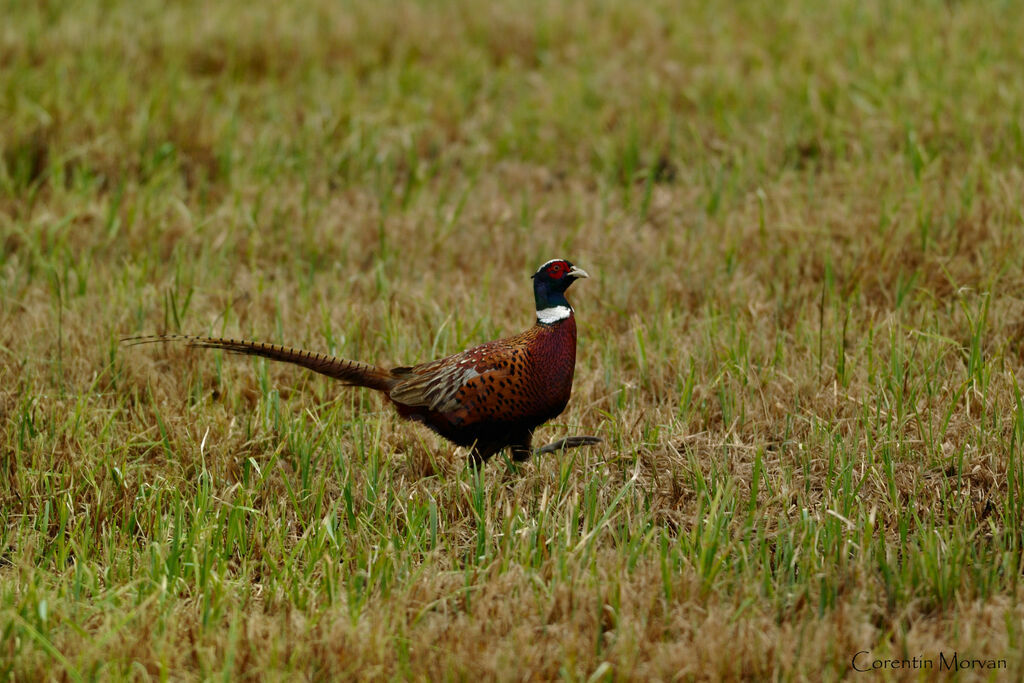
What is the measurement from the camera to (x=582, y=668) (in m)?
3.12

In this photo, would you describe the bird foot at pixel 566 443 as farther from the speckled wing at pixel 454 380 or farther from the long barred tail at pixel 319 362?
the long barred tail at pixel 319 362

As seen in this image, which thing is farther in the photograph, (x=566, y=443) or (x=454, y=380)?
(x=566, y=443)

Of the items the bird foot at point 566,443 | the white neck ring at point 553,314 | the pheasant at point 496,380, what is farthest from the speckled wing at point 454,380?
the bird foot at point 566,443

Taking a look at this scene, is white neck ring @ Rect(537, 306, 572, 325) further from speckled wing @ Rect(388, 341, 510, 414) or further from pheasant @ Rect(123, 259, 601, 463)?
speckled wing @ Rect(388, 341, 510, 414)

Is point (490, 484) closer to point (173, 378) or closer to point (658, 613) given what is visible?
point (658, 613)

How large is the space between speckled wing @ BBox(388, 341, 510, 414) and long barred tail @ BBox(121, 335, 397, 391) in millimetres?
79

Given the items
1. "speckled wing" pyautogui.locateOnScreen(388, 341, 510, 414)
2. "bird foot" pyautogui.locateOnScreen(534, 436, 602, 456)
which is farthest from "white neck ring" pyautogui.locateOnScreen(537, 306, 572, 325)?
"bird foot" pyautogui.locateOnScreen(534, 436, 602, 456)

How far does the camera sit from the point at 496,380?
12.8 ft

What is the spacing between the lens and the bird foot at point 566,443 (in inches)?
163

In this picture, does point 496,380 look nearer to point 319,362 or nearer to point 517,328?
point 319,362

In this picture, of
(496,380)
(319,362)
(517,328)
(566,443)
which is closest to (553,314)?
(496,380)

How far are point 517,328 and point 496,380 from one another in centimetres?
146

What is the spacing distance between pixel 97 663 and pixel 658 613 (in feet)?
5.05

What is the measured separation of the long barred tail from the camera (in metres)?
4.15
